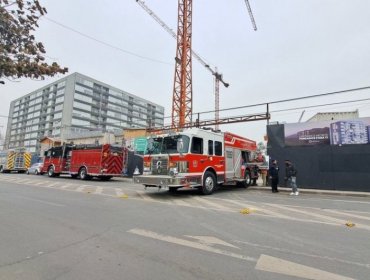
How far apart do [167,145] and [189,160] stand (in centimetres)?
130

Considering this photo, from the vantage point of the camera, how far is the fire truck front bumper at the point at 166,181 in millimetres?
13118

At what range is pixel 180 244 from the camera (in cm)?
591

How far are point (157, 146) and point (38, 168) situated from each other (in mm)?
27906

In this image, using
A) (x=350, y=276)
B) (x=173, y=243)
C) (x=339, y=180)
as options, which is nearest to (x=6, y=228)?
(x=173, y=243)

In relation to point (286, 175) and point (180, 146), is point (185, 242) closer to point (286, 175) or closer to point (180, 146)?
point (180, 146)

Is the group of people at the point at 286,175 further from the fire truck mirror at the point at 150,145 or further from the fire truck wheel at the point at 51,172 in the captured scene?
the fire truck wheel at the point at 51,172

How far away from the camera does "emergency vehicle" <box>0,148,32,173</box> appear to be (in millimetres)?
42406

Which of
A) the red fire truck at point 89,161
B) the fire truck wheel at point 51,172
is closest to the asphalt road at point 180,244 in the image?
the red fire truck at point 89,161

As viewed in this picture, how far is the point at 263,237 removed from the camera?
654 centimetres

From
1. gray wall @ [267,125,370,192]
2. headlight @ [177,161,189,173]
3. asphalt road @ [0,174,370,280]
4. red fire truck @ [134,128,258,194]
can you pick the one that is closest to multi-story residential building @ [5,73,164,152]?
gray wall @ [267,125,370,192]

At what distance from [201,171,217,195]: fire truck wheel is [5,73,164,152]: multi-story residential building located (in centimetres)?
8305

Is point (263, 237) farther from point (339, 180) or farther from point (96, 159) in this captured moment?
point (96, 159)

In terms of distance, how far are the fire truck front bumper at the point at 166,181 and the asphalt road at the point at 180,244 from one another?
3108 mm

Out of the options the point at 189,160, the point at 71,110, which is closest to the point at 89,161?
the point at 189,160
